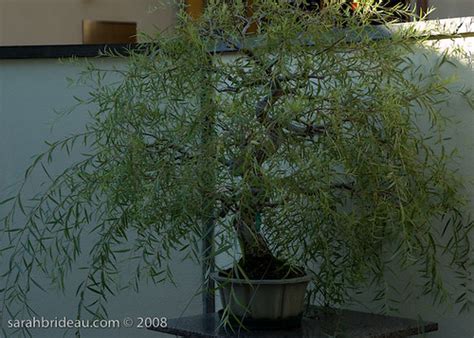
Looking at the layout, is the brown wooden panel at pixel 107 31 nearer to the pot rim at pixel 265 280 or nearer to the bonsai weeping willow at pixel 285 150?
the bonsai weeping willow at pixel 285 150

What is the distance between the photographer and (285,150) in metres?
2.61

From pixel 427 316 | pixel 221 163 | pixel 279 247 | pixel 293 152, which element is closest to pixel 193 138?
pixel 221 163

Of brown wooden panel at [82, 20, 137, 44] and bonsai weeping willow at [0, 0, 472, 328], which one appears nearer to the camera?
bonsai weeping willow at [0, 0, 472, 328]

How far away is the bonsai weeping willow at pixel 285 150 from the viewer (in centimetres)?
258

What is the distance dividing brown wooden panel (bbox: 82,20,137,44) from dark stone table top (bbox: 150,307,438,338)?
11.4 ft

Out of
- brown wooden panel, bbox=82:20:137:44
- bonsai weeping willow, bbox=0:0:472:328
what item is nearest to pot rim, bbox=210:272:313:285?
bonsai weeping willow, bbox=0:0:472:328

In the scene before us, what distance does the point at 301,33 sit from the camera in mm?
2674

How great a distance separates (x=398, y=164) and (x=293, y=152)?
0.31 metres

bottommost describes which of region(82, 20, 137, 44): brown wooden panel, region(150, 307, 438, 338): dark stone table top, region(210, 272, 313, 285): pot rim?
region(150, 307, 438, 338): dark stone table top

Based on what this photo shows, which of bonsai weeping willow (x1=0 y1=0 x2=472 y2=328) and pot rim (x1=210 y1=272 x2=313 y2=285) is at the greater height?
bonsai weeping willow (x1=0 y1=0 x2=472 y2=328)

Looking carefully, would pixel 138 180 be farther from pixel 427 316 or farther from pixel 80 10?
pixel 80 10

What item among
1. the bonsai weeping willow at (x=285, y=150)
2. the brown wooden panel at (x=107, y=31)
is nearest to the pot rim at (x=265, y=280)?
the bonsai weeping willow at (x=285, y=150)

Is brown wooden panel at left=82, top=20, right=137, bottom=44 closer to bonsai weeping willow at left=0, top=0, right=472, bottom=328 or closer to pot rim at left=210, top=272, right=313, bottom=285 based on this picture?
bonsai weeping willow at left=0, top=0, right=472, bottom=328

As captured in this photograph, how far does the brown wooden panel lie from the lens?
20.0 feet
